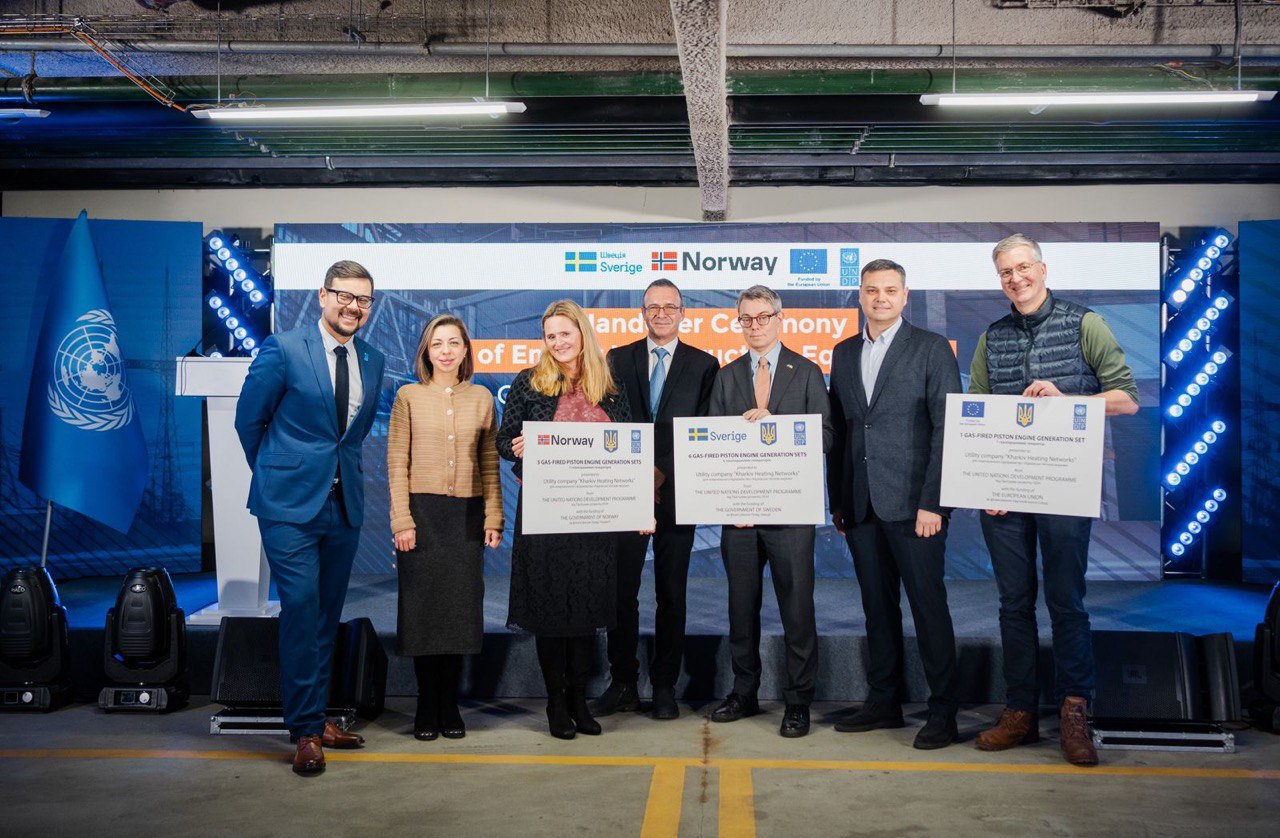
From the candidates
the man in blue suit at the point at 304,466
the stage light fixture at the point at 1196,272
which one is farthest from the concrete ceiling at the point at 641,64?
the man in blue suit at the point at 304,466

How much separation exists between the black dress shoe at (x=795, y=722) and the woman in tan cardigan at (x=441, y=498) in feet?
3.91

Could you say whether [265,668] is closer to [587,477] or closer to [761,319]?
[587,477]

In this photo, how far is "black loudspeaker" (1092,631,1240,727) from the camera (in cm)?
366

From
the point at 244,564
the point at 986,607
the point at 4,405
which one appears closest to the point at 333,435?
the point at 244,564

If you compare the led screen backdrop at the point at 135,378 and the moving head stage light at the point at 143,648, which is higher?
the led screen backdrop at the point at 135,378

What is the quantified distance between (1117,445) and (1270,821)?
13.4ft

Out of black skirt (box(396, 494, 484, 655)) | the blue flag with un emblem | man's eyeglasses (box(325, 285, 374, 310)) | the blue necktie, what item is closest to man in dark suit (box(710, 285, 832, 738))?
the blue necktie

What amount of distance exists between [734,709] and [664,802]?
3.01 ft

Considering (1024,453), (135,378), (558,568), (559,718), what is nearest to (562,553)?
(558,568)

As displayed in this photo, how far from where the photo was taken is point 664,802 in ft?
10.1

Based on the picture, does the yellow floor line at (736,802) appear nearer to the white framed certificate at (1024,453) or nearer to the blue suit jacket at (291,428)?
the white framed certificate at (1024,453)

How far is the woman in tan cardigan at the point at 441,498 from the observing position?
3.60 meters

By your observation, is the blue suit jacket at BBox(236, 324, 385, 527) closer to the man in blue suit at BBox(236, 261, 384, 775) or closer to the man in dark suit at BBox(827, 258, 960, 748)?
the man in blue suit at BBox(236, 261, 384, 775)

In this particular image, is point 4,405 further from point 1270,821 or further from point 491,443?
point 1270,821
